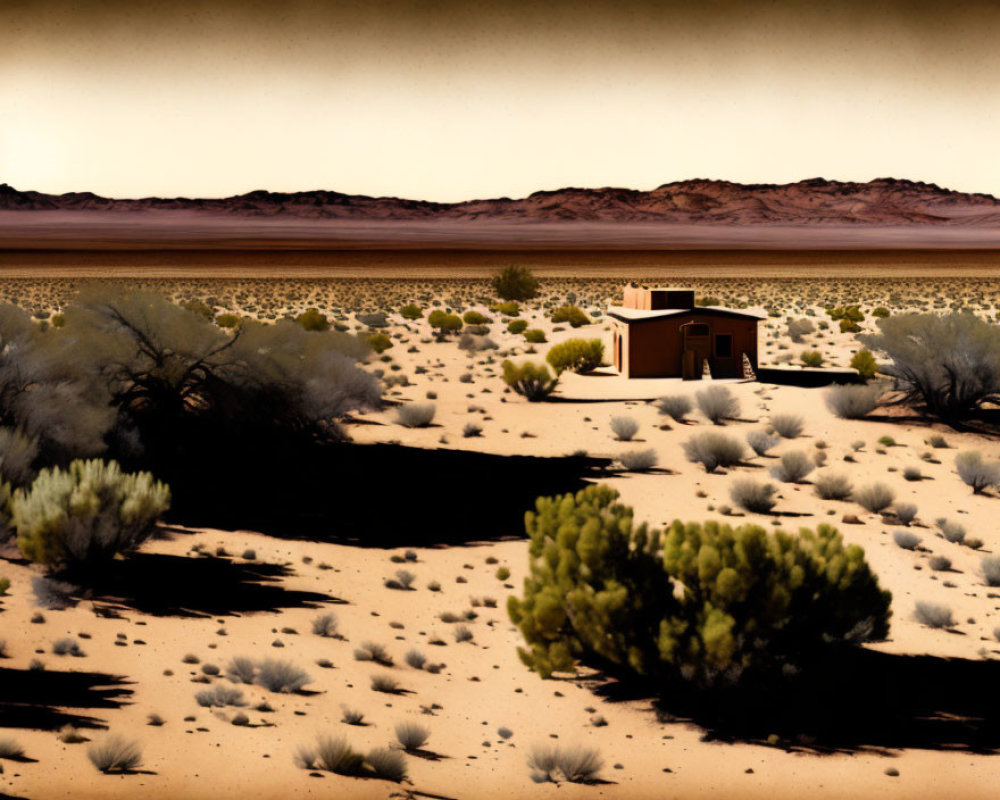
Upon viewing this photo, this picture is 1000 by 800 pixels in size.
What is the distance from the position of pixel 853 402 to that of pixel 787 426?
217cm

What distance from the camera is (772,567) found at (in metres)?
13.9

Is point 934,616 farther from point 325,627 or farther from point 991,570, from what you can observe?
point 325,627

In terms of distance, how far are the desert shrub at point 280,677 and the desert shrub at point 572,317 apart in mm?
42477

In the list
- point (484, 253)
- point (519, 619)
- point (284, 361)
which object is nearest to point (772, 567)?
point (519, 619)

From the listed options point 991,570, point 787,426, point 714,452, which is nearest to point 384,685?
point 991,570

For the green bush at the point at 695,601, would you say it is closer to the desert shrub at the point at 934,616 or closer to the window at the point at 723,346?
the desert shrub at the point at 934,616

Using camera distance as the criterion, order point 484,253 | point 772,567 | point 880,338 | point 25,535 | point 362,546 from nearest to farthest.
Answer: point 772,567 < point 25,535 < point 362,546 < point 880,338 < point 484,253

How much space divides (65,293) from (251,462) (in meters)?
67.9

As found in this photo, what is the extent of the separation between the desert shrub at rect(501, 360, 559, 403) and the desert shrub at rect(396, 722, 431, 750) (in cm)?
2303

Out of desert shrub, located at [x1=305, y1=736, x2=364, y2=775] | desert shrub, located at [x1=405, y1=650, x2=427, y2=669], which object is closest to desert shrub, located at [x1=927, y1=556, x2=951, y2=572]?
desert shrub, located at [x1=405, y1=650, x2=427, y2=669]

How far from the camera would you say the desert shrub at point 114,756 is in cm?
1215

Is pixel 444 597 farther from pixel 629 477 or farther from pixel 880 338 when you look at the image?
pixel 880 338

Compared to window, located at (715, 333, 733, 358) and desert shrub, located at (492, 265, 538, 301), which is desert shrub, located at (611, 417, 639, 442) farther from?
desert shrub, located at (492, 265, 538, 301)

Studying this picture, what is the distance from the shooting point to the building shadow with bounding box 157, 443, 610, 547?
22359 millimetres
